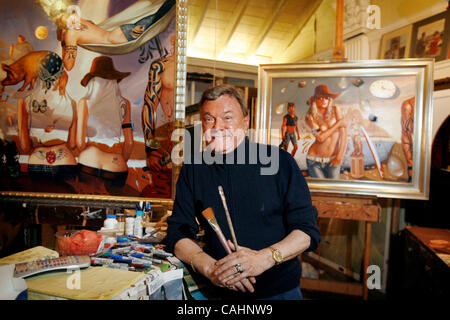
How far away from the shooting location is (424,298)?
2020 mm

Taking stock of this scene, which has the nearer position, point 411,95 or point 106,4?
point 106,4

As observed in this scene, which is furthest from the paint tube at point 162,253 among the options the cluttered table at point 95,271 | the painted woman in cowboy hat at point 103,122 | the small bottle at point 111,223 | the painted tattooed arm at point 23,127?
the painted tattooed arm at point 23,127

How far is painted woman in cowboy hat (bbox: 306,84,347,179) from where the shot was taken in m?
2.34

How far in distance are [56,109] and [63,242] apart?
1.01m

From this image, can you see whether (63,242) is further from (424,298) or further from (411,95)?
(411,95)

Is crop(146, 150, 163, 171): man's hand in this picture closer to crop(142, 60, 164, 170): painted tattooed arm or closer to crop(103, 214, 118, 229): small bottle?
crop(142, 60, 164, 170): painted tattooed arm

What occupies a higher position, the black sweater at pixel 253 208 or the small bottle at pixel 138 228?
the black sweater at pixel 253 208

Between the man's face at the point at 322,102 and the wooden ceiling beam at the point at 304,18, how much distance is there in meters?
1.35

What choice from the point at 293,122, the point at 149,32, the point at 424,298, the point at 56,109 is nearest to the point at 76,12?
the point at 149,32

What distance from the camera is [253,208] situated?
127cm

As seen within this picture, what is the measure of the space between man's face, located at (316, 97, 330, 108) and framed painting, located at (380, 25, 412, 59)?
1085 millimetres

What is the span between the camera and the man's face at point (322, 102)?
7.77 ft

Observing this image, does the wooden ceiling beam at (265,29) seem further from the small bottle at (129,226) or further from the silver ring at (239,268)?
the silver ring at (239,268)

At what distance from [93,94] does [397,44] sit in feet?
9.37
